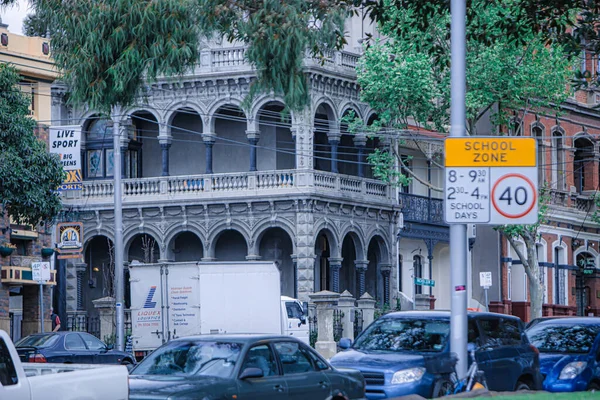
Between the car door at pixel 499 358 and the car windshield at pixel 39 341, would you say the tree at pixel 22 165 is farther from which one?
the car door at pixel 499 358

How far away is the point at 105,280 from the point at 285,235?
7319 mm

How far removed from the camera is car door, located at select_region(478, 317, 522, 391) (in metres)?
18.9

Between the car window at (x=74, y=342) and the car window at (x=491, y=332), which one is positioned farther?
the car window at (x=74, y=342)

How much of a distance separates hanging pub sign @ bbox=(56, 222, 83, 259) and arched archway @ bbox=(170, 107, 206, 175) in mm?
12141

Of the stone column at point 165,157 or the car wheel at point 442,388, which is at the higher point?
the stone column at point 165,157

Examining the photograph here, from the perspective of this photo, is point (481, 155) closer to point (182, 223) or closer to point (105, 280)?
point (182, 223)

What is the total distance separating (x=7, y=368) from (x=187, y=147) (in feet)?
119

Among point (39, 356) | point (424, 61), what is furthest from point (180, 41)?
point (424, 61)

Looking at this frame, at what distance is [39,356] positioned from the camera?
2820 centimetres

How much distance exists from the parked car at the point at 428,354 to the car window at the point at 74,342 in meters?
12.0

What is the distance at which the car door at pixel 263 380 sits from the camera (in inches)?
591

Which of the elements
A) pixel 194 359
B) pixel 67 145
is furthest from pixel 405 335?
pixel 67 145

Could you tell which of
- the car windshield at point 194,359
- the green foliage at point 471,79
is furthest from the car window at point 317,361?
the green foliage at point 471,79

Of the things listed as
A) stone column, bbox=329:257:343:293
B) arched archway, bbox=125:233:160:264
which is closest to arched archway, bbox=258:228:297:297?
stone column, bbox=329:257:343:293
